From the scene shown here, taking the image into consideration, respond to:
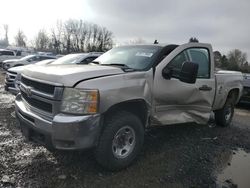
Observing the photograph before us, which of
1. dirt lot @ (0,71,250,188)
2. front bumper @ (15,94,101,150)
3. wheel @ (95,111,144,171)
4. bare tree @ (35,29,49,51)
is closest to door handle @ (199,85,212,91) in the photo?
dirt lot @ (0,71,250,188)

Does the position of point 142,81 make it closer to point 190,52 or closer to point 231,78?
point 190,52

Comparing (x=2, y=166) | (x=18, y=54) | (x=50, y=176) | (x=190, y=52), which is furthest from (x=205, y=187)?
(x=18, y=54)

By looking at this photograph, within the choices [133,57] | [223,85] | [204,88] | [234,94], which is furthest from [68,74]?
[234,94]

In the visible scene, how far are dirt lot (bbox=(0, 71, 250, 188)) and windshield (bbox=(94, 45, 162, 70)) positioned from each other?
5.05 feet

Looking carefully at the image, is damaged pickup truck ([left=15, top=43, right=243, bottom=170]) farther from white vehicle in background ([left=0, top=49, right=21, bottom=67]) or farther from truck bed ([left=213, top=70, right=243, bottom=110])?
white vehicle in background ([left=0, top=49, right=21, bottom=67])

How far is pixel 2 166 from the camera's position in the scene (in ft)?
13.3

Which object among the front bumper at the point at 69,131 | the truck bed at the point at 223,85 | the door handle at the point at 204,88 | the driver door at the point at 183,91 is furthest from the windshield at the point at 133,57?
the truck bed at the point at 223,85

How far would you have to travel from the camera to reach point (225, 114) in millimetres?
7145

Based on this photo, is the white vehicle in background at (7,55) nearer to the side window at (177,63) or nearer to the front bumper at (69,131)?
the side window at (177,63)

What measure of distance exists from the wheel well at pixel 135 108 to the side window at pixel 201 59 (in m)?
1.65

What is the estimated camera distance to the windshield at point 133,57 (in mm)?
4652

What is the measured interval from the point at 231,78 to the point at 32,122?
4904 mm

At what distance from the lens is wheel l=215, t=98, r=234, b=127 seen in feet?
23.1

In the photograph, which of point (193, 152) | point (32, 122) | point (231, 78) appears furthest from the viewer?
point (231, 78)
